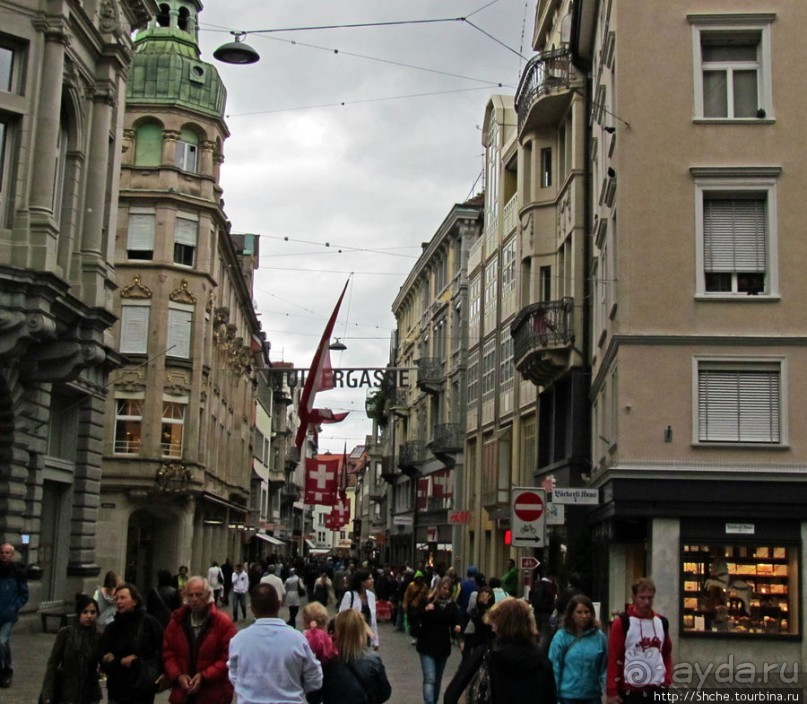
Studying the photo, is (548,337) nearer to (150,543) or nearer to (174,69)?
(174,69)

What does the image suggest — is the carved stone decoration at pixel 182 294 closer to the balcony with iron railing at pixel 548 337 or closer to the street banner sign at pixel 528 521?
the balcony with iron railing at pixel 548 337

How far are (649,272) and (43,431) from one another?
12785mm

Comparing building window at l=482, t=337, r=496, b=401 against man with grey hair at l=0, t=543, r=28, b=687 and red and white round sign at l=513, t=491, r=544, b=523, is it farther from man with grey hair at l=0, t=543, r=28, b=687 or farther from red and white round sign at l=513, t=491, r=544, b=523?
man with grey hair at l=0, t=543, r=28, b=687

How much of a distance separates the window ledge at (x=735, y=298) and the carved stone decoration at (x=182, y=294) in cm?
2557

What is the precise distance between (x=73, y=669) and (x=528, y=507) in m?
10.1

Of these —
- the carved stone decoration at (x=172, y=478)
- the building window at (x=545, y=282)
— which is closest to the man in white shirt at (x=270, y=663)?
the building window at (x=545, y=282)

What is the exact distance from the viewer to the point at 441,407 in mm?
60875

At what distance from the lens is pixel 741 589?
21.6m

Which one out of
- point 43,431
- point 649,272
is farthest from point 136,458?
point 649,272

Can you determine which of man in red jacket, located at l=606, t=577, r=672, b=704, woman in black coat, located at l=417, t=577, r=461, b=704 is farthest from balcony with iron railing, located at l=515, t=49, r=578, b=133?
man in red jacket, located at l=606, t=577, r=672, b=704

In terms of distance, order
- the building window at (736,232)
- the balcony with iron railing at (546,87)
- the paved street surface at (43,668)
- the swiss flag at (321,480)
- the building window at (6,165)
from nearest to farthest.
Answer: the paved street surface at (43,668)
the building window at (736,232)
the building window at (6,165)
the balcony with iron railing at (546,87)
the swiss flag at (321,480)

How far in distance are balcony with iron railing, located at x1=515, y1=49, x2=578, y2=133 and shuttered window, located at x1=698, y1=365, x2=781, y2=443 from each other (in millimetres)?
13513

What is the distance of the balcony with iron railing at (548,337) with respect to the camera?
32219 mm
